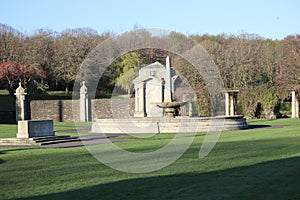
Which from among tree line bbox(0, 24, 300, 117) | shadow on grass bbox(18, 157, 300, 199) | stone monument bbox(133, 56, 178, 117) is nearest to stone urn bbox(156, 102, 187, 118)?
stone monument bbox(133, 56, 178, 117)

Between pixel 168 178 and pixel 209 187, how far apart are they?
145cm

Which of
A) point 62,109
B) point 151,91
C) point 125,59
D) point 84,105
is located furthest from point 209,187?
point 125,59

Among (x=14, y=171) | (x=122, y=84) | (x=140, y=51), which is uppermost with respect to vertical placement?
(x=140, y=51)

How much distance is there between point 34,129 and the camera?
23.5m

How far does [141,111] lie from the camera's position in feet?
144

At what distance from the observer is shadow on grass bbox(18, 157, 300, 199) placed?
902 centimetres

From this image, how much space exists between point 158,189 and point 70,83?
182 feet

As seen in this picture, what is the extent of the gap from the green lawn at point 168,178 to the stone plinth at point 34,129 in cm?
689

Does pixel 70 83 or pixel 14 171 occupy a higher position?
pixel 70 83

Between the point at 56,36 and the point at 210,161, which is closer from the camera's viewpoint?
the point at 210,161

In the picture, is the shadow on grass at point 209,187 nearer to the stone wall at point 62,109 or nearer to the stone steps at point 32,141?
the stone steps at point 32,141

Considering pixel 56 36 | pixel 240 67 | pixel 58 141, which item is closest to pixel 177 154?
pixel 58 141

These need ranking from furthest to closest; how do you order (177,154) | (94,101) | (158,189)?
(94,101)
(177,154)
(158,189)

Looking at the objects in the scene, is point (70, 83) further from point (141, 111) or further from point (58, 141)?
point (58, 141)
